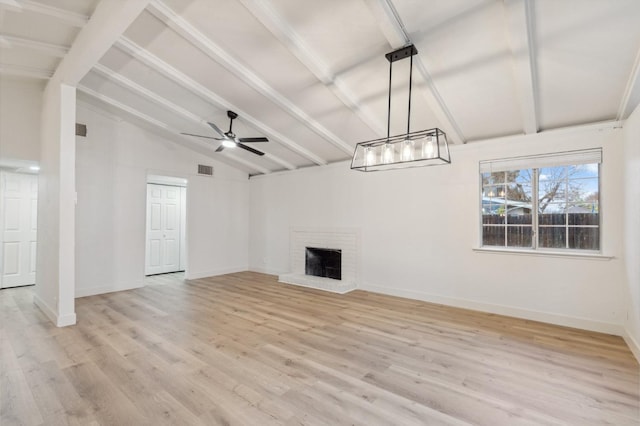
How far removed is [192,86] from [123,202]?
121 inches

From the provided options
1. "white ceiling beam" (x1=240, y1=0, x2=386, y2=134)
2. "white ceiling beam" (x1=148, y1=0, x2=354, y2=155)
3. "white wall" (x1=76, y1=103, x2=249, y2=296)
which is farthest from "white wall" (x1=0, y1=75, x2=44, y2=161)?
"white ceiling beam" (x1=240, y1=0, x2=386, y2=134)

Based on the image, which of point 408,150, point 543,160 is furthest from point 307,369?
point 543,160

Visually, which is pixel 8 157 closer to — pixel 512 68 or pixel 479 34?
pixel 479 34

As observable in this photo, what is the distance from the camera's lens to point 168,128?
553cm

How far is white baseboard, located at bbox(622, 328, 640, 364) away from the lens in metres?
2.87

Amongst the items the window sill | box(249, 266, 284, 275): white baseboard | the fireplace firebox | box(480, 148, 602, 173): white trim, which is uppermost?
box(480, 148, 602, 173): white trim

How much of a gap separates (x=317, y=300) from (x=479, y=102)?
370 cm

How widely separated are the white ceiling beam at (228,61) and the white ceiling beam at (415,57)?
170cm

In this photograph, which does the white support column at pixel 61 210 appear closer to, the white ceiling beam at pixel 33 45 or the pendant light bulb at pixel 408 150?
the white ceiling beam at pixel 33 45

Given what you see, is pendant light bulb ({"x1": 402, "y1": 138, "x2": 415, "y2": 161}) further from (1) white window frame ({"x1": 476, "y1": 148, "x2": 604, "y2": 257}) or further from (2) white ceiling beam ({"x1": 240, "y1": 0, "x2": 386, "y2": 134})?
(1) white window frame ({"x1": 476, "y1": 148, "x2": 604, "y2": 257})

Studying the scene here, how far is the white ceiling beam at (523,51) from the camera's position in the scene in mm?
2342

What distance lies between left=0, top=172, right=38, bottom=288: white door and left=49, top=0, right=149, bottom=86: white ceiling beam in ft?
11.0

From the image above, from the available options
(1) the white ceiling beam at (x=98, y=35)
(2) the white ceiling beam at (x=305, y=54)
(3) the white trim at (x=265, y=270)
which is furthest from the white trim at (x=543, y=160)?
(3) the white trim at (x=265, y=270)

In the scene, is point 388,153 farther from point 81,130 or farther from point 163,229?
point 163,229
